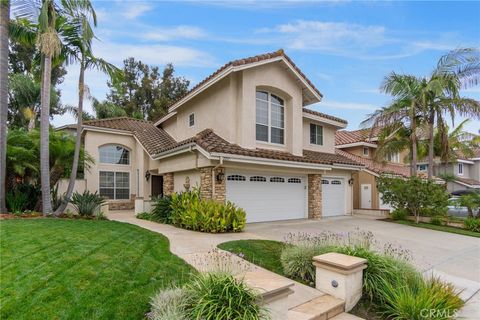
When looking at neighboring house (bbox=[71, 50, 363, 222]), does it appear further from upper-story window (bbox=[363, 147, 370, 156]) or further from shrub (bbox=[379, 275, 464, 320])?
shrub (bbox=[379, 275, 464, 320])

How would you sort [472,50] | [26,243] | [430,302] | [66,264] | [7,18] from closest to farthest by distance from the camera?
[430,302] < [66,264] < [26,243] < [7,18] < [472,50]

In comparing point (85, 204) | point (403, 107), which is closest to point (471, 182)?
point (403, 107)

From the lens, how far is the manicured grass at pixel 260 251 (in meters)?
7.04

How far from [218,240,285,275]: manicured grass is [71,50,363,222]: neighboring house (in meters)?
3.76

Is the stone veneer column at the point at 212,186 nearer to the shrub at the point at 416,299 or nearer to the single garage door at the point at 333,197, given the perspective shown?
the shrub at the point at 416,299

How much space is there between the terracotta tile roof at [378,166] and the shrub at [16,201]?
19335 millimetres

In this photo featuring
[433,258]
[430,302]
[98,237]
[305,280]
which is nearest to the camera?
[430,302]

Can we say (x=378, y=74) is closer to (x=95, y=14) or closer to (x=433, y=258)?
(x=433, y=258)

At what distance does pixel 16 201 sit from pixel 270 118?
11.9 meters

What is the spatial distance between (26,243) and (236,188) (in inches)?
315

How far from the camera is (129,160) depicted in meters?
20.4

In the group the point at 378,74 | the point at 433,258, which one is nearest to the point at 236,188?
the point at 433,258

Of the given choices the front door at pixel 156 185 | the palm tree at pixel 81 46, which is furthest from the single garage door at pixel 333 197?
the palm tree at pixel 81 46

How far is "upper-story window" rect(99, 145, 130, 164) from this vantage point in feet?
63.5
